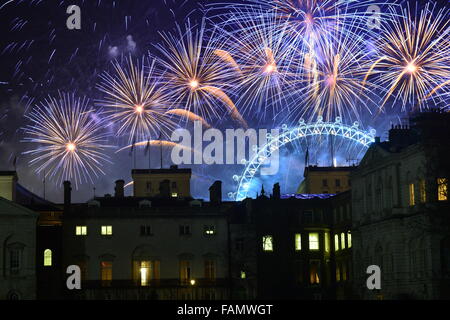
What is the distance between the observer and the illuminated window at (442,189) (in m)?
82.8

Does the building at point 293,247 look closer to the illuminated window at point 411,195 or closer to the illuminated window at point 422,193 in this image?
the illuminated window at point 411,195

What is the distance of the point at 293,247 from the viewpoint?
342 feet

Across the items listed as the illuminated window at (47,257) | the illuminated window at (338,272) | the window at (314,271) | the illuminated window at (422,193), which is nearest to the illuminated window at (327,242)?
Answer: the window at (314,271)

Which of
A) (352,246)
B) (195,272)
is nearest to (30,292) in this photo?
(195,272)

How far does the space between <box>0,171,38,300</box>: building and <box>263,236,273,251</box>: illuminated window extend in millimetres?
22477

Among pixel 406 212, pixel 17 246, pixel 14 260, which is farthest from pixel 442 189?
pixel 14 260

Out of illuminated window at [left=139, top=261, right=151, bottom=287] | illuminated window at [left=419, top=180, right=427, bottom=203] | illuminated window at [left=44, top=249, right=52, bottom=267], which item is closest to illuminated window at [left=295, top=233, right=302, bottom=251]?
illuminated window at [left=139, top=261, right=151, bottom=287]

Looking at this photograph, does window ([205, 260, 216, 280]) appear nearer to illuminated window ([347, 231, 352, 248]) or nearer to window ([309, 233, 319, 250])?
window ([309, 233, 319, 250])

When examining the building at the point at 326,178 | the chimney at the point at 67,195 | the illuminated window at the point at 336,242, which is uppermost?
the building at the point at 326,178

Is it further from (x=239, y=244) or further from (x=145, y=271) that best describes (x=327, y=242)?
(x=145, y=271)

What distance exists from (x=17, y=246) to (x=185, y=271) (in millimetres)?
16538

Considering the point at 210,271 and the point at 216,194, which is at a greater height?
the point at 216,194

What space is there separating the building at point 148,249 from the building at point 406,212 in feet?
47.7

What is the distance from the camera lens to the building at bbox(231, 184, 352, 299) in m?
102
